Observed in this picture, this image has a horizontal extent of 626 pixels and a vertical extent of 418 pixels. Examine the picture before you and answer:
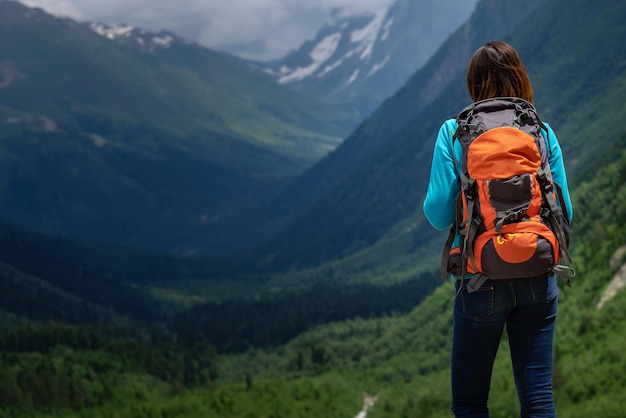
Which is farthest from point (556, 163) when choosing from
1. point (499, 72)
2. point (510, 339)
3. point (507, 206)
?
point (510, 339)

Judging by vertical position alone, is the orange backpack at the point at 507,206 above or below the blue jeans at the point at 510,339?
above

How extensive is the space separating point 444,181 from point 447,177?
54 millimetres

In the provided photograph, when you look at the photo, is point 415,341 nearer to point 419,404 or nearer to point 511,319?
point 419,404

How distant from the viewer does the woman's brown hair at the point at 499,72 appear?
9.32m

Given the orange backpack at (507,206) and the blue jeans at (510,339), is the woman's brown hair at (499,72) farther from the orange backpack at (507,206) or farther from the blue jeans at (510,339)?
the blue jeans at (510,339)

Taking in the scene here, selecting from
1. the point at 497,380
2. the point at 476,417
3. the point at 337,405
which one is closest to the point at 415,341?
the point at 337,405

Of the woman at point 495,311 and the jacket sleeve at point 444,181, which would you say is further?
the jacket sleeve at point 444,181

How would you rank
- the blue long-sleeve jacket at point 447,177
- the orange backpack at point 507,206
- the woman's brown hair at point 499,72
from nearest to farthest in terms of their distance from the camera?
the orange backpack at point 507,206 < the blue long-sleeve jacket at point 447,177 < the woman's brown hair at point 499,72

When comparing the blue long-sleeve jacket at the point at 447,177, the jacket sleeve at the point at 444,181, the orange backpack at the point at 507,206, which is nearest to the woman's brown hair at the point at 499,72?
the orange backpack at the point at 507,206

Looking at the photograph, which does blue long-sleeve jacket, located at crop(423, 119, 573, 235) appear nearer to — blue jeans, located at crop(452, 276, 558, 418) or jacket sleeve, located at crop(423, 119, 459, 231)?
jacket sleeve, located at crop(423, 119, 459, 231)

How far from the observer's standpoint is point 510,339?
9.12m

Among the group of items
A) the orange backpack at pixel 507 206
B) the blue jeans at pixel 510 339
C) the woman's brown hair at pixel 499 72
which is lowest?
the blue jeans at pixel 510 339

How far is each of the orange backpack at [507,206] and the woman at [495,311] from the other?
0.20 m

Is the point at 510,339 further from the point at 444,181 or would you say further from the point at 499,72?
the point at 499,72
